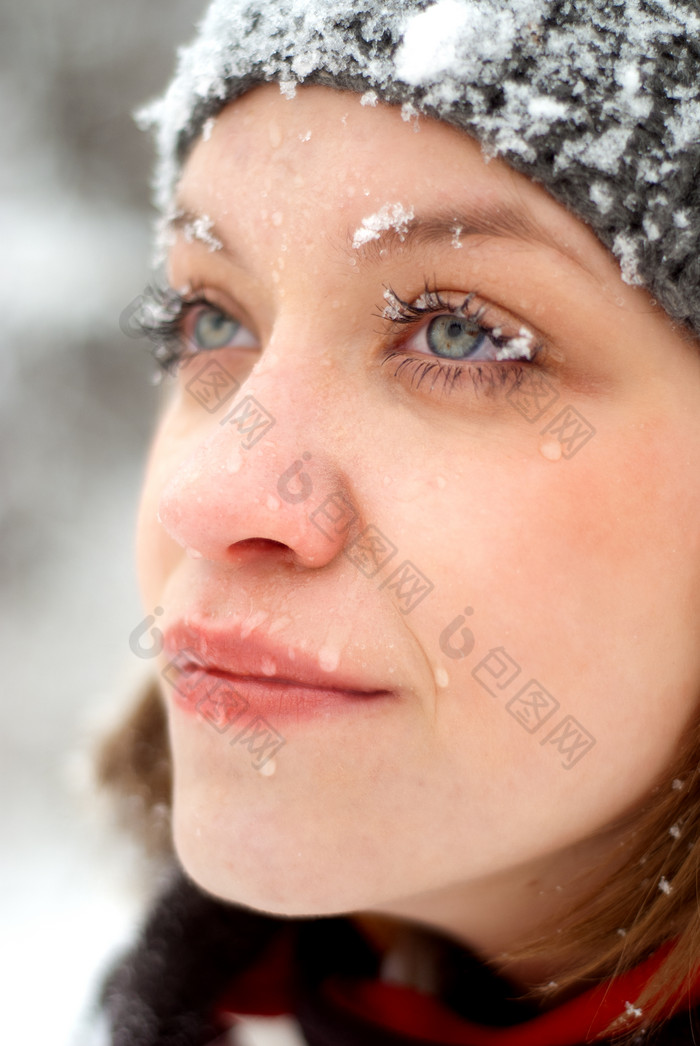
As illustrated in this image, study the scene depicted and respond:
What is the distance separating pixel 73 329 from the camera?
5148 mm

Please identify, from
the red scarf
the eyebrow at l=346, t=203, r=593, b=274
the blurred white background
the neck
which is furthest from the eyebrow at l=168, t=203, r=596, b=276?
the blurred white background

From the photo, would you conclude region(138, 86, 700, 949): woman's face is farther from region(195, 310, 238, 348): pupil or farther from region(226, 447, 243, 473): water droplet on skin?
region(195, 310, 238, 348): pupil

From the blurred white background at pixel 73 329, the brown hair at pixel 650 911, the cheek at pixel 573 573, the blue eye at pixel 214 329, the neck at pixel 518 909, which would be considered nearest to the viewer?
the cheek at pixel 573 573

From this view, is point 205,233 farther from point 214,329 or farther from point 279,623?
point 279,623

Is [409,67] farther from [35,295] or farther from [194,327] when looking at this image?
[35,295]

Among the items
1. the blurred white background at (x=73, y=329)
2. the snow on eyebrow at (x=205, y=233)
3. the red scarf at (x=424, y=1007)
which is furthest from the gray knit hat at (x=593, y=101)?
the blurred white background at (x=73, y=329)

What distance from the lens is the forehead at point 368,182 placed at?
1003 millimetres

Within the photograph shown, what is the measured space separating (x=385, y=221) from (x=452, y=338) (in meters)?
0.18

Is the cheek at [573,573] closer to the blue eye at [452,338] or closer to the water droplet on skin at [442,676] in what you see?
the water droplet on skin at [442,676]

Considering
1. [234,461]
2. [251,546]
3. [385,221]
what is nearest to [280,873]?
[251,546]

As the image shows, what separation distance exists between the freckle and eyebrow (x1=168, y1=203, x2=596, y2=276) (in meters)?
0.20

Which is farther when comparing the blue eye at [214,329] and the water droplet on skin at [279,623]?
the blue eye at [214,329]

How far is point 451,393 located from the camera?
108 centimetres

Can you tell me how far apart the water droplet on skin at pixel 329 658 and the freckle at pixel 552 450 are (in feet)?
1.10
